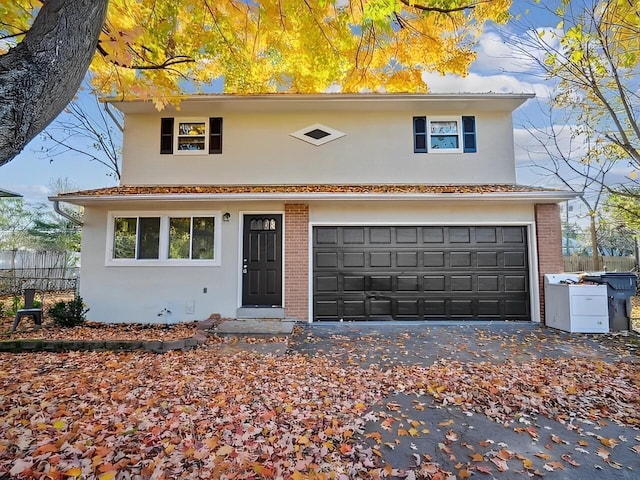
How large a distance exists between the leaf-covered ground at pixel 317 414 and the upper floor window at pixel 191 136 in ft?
18.8

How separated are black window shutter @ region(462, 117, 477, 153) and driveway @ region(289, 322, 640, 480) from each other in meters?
5.05

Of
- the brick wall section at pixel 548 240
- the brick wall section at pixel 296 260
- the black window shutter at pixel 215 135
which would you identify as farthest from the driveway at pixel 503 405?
the black window shutter at pixel 215 135

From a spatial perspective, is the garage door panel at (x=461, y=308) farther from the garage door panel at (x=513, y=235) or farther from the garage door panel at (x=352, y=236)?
the garage door panel at (x=352, y=236)

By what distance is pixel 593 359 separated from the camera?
17.4ft

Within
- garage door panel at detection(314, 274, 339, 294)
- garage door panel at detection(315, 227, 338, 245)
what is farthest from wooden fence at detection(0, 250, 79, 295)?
garage door panel at detection(315, 227, 338, 245)

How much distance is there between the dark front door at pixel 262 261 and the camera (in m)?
8.10

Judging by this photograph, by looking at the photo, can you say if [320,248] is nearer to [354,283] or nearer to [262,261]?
[354,283]

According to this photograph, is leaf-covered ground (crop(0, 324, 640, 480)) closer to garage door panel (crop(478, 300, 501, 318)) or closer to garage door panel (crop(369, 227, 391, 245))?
garage door panel (crop(478, 300, 501, 318))

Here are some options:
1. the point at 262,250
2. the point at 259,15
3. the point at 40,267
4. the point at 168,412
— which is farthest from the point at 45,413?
the point at 40,267

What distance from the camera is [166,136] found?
30.0 feet

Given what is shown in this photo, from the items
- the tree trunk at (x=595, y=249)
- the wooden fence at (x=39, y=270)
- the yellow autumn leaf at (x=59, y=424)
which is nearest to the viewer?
the yellow autumn leaf at (x=59, y=424)

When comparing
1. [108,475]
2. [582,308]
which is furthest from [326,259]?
[108,475]

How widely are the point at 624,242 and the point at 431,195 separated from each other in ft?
54.0

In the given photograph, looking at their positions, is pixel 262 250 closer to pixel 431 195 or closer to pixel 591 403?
pixel 431 195
